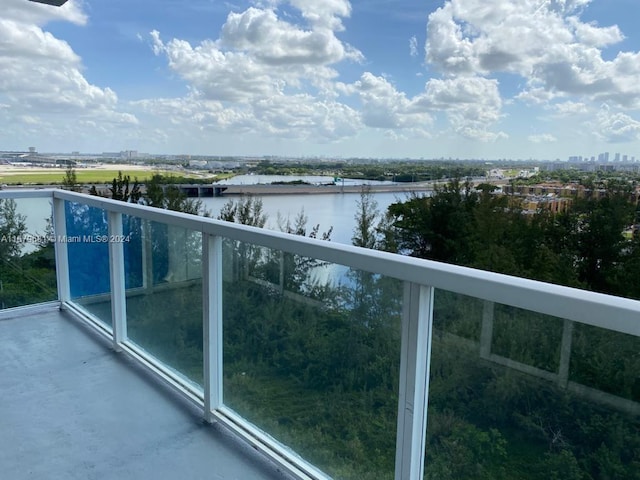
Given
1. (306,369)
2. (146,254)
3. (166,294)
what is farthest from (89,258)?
(306,369)

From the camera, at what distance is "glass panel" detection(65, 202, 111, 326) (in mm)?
3314

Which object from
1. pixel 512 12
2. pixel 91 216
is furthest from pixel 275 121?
pixel 91 216

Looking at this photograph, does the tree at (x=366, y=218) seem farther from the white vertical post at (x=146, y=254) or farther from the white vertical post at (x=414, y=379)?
the white vertical post at (x=414, y=379)

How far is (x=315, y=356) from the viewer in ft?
5.85

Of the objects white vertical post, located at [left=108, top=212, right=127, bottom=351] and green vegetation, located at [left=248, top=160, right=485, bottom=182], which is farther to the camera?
green vegetation, located at [left=248, top=160, right=485, bottom=182]

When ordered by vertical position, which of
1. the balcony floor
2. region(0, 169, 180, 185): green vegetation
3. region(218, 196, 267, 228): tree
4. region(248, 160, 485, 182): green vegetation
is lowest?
the balcony floor

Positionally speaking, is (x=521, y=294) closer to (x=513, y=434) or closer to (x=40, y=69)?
(x=513, y=434)

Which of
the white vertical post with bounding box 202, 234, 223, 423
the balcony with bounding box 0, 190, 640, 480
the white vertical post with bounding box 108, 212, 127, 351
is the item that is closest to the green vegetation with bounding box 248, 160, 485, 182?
the balcony with bounding box 0, 190, 640, 480

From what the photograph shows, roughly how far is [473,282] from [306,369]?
863 mm

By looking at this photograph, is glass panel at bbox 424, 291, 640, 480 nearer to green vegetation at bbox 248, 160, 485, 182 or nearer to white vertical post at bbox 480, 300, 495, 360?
white vertical post at bbox 480, 300, 495, 360

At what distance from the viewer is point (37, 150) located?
28.1 ft

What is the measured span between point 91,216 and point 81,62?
13.2 m

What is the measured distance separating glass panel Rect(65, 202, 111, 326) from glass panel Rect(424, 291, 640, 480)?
8.66ft

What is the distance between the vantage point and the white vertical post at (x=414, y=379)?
4.47 ft
